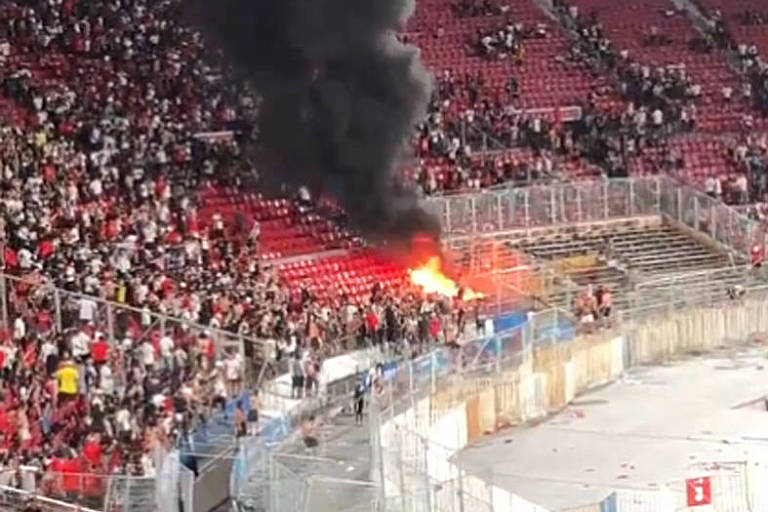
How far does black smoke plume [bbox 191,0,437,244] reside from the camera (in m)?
30.7

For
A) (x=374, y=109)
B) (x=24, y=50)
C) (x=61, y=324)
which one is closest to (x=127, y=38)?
(x=24, y=50)

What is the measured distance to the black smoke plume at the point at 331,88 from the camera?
30688 millimetres

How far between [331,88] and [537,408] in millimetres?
8468

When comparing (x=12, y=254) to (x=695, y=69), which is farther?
(x=695, y=69)

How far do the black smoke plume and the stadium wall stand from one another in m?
4.50

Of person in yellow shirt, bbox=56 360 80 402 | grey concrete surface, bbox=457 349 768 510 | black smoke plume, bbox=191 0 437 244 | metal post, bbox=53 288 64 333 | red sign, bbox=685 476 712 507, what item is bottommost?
grey concrete surface, bbox=457 349 768 510

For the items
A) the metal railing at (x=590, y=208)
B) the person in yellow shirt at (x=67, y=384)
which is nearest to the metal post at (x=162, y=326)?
the person in yellow shirt at (x=67, y=384)

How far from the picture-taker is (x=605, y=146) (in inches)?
1369

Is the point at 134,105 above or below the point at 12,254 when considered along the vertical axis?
above

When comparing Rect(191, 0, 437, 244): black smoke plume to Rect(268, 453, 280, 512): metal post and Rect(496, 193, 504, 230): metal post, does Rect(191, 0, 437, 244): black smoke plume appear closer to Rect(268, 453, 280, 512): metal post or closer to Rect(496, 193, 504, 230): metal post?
Rect(496, 193, 504, 230): metal post

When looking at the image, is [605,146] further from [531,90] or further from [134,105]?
[134,105]

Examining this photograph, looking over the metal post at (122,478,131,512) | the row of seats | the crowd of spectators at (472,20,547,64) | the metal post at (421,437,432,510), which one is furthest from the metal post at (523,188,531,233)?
the metal post at (122,478,131,512)

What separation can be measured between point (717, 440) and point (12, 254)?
9.51 meters

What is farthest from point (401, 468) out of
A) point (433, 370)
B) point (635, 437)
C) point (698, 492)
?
point (635, 437)
